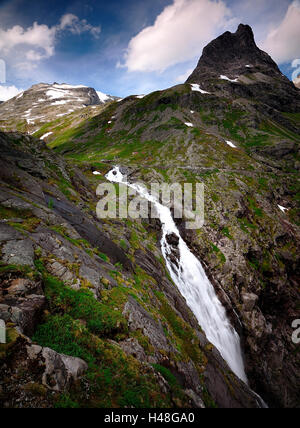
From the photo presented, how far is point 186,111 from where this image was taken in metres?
93.6

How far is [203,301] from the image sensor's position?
2391 cm

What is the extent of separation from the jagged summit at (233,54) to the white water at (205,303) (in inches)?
6266

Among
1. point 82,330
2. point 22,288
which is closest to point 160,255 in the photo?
point 82,330

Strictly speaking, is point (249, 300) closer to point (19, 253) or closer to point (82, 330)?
point (82, 330)

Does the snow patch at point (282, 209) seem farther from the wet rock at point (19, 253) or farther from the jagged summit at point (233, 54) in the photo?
the jagged summit at point (233, 54)

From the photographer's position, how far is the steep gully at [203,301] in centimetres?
2052

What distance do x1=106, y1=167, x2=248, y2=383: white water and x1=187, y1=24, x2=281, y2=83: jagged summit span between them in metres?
159

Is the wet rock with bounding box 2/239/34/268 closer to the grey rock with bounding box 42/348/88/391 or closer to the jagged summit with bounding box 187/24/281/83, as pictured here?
the grey rock with bounding box 42/348/88/391

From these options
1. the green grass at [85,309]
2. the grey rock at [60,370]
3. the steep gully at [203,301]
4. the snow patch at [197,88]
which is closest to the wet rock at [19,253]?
the green grass at [85,309]

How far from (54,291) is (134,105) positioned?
118m

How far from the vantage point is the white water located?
20.5 meters

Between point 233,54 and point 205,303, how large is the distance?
645 feet
